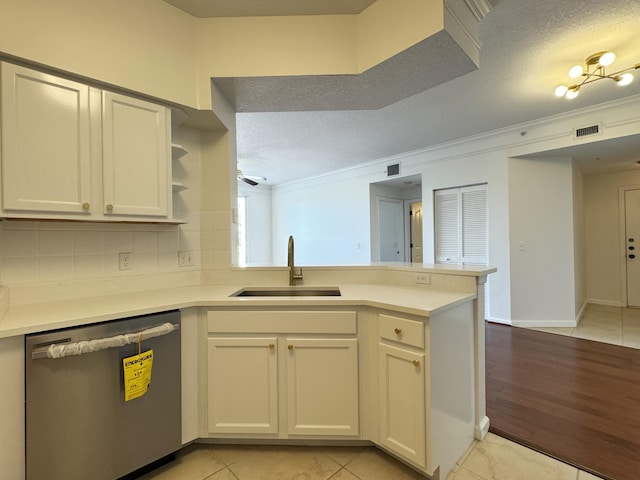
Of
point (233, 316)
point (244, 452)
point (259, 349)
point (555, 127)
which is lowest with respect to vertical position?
point (244, 452)

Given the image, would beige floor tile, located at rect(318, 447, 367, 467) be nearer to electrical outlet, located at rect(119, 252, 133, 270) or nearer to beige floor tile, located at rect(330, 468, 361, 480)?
beige floor tile, located at rect(330, 468, 361, 480)

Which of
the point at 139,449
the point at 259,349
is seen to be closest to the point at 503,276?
the point at 259,349

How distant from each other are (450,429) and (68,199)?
7.55 ft

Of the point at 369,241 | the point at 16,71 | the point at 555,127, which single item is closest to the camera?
the point at 16,71

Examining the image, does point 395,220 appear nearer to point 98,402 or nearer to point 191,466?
point 191,466

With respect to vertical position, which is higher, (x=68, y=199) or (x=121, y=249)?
(x=68, y=199)

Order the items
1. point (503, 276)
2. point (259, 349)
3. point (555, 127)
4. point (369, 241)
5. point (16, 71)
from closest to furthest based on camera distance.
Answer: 1. point (16, 71)
2. point (259, 349)
3. point (555, 127)
4. point (503, 276)
5. point (369, 241)

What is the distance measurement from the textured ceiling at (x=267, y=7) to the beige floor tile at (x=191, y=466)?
105 inches

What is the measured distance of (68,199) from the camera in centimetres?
147

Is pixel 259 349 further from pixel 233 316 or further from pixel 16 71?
pixel 16 71

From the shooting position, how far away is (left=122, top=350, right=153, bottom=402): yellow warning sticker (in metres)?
1.32

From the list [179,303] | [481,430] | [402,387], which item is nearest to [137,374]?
[179,303]

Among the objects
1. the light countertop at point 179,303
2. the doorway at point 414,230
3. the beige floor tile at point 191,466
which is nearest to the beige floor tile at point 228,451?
the beige floor tile at point 191,466

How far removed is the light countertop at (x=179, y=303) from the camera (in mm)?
1223
